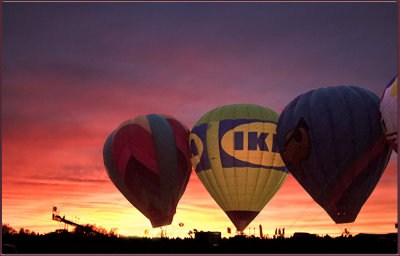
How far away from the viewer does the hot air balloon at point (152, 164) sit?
1442 inches

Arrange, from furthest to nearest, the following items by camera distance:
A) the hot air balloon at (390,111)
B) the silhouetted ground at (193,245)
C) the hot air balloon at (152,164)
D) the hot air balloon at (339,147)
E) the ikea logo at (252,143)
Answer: the hot air balloon at (152,164) → the ikea logo at (252,143) → the hot air balloon at (339,147) → the hot air balloon at (390,111) → the silhouetted ground at (193,245)

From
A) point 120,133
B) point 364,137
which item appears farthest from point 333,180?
Result: point 120,133

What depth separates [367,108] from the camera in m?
29.6

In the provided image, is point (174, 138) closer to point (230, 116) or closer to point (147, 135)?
point (147, 135)

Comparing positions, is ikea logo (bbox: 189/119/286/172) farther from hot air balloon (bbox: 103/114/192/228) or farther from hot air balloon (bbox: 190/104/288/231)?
hot air balloon (bbox: 103/114/192/228)

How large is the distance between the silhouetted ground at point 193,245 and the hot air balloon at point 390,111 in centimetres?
514

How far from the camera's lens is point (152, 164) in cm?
3650

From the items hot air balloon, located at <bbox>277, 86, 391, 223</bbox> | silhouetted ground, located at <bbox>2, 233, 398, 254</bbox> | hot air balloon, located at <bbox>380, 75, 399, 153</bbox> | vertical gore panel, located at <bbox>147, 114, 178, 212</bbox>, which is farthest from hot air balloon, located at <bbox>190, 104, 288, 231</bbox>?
hot air balloon, located at <bbox>380, 75, 399, 153</bbox>

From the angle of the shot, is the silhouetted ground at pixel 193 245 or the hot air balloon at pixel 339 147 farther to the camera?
the hot air balloon at pixel 339 147

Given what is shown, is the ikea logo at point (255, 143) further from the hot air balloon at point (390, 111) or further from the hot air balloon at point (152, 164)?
the hot air balloon at point (390, 111)

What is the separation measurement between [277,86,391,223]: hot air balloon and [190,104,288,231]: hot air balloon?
4.52 meters

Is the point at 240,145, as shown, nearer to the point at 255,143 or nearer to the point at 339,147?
the point at 255,143

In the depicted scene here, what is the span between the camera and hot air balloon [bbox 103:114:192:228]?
36.6 metres

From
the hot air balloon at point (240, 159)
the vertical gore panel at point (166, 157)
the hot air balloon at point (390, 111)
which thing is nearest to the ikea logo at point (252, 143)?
the hot air balloon at point (240, 159)
